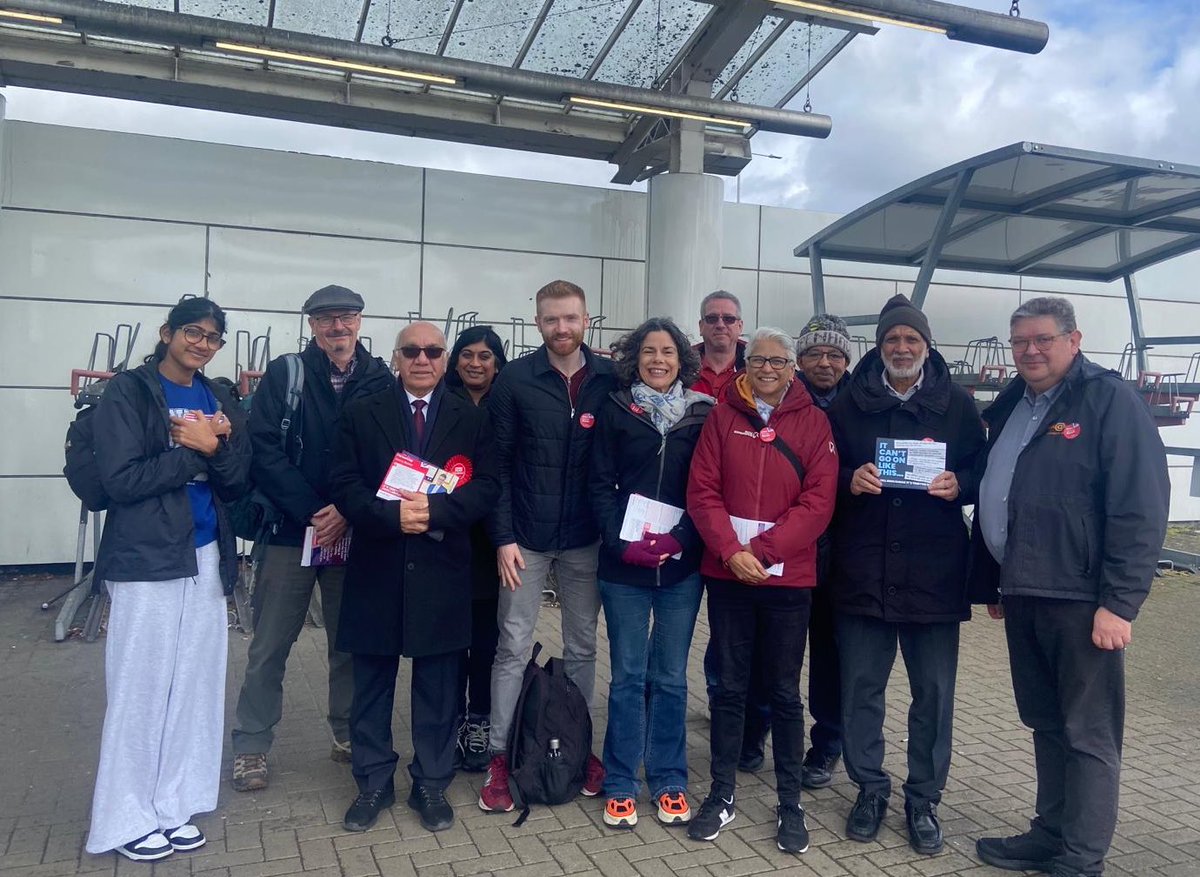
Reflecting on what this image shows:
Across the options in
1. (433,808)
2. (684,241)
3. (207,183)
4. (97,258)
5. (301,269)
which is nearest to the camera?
(433,808)

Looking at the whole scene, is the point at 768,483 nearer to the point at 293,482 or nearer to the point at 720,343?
the point at 720,343

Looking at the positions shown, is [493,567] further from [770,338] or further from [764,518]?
[770,338]

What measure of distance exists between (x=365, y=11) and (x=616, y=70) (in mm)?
2369

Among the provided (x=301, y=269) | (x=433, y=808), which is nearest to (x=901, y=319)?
(x=433, y=808)

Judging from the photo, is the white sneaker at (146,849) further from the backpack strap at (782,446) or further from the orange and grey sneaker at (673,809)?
the backpack strap at (782,446)

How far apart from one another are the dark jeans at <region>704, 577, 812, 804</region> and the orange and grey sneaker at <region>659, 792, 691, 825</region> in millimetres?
168

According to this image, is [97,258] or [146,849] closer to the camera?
[146,849]

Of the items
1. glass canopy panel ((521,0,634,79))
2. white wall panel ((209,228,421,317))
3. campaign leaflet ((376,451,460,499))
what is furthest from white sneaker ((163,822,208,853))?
glass canopy panel ((521,0,634,79))

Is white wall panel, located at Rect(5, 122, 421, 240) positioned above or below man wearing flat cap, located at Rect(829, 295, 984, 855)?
above

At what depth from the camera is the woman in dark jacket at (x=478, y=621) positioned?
438 cm

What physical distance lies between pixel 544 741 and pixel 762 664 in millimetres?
991

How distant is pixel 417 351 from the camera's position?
3809 mm

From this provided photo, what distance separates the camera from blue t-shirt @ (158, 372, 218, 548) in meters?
3.64

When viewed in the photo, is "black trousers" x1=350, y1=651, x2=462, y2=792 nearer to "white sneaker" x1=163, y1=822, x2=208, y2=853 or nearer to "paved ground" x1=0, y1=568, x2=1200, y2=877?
"paved ground" x1=0, y1=568, x2=1200, y2=877
